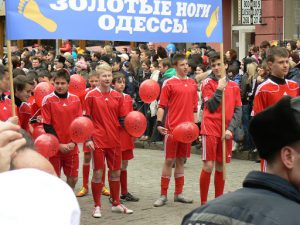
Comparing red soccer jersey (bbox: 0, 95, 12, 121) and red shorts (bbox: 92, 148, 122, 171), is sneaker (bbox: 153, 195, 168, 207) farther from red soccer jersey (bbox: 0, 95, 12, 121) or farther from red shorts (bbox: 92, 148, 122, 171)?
red soccer jersey (bbox: 0, 95, 12, 121)

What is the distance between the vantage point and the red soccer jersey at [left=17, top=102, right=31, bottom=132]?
9234 millimetres

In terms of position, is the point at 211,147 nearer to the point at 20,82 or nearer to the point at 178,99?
the point at 178,99

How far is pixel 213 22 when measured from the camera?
32.6ft

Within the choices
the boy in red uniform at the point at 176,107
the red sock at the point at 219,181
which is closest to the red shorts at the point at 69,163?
the boy in red uniform at the point at 176,107

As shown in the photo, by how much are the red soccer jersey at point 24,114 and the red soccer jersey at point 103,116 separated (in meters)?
0.73

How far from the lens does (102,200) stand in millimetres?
10688

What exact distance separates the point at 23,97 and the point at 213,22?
268 cm

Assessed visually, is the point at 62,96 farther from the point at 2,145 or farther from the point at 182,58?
the point at 2,145

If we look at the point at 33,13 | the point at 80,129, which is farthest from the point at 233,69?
the point at 33,13

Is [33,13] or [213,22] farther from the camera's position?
[213,22]

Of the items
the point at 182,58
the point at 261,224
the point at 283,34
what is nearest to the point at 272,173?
the point at 261,224

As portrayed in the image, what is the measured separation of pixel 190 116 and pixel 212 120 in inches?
25.9

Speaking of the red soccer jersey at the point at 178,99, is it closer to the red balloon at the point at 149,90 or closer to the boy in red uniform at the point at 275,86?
the red balloon at the point at 149,90

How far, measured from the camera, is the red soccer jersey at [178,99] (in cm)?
990
